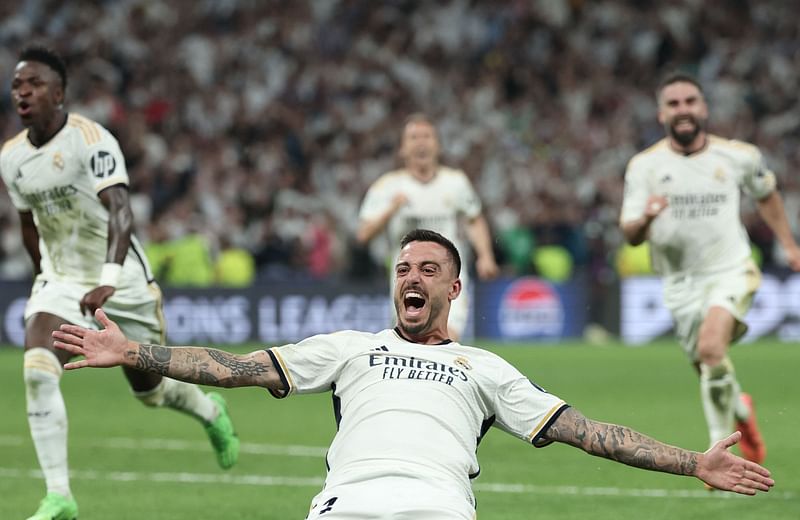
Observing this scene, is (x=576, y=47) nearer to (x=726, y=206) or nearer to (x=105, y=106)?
(x=105, y=106)

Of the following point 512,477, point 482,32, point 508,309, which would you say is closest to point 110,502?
point 512,477

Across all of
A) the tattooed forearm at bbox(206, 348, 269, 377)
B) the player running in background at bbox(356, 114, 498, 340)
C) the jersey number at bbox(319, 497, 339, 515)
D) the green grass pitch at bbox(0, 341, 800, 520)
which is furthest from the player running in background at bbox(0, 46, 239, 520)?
the player running in background at bbox(356, 114, 498, 340)

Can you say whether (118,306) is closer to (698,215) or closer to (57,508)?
(57,508)

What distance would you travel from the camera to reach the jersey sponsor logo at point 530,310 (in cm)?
2247

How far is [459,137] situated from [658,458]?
21.2 meters

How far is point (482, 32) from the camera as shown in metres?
Result: 28.9

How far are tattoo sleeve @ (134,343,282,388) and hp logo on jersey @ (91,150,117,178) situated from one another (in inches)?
108

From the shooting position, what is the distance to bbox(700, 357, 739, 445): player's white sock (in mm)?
9172

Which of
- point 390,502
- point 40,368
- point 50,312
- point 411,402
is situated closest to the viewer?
point 390,502

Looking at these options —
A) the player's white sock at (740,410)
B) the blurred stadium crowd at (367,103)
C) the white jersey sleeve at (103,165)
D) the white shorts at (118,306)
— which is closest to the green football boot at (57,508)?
the white shorts at (118,306)

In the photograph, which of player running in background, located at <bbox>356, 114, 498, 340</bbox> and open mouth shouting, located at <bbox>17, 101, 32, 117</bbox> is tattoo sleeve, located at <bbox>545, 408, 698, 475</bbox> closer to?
open mouth shouting, located at <bbox>17, 101, 32, 117</bbox>

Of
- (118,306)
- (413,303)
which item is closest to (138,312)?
(118,306)

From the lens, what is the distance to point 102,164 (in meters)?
8.15

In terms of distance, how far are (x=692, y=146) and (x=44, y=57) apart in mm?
4478
